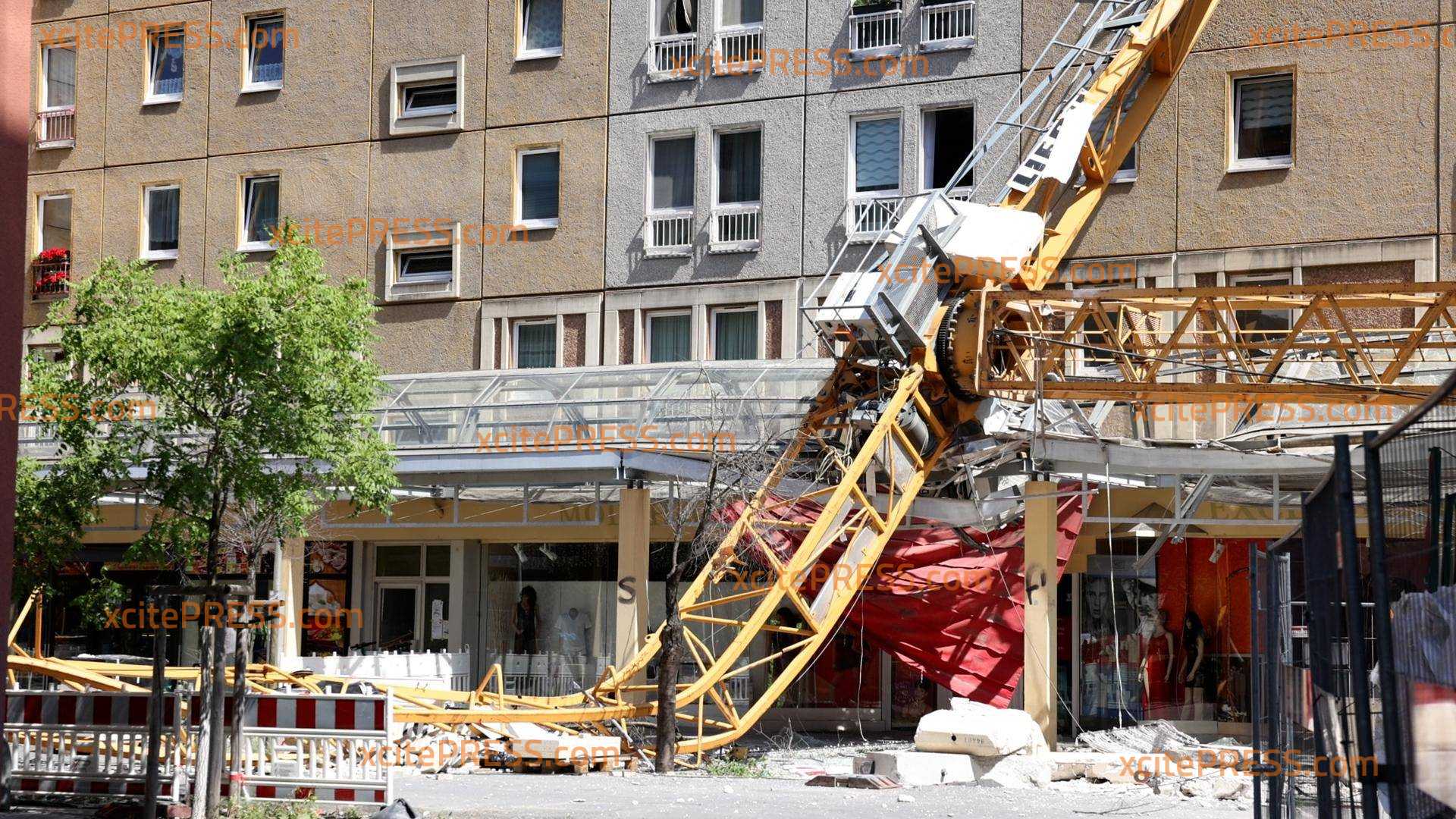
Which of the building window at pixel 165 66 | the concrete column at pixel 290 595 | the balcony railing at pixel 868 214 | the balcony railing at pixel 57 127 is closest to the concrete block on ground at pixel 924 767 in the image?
the concrete column at pixel 290 595

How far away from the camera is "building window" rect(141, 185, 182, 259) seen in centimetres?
3303

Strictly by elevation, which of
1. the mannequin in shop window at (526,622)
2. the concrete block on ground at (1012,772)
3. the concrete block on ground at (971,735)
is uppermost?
the mannequin in shop window at (526,622)

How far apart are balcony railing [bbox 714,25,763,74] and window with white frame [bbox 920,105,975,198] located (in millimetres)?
3075

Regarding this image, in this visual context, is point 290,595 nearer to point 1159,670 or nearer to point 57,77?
point 1159,670

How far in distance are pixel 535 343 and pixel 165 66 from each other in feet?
31.7

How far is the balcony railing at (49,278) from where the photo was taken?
3325 centimetres

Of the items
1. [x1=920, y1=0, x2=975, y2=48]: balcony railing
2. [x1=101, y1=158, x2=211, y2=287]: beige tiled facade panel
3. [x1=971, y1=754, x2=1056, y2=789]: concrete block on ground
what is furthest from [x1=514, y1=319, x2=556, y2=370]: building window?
[x1=971, y1=754, x2=1056, y2=789]: concrete block on ground

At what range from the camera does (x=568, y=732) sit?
1862 cm

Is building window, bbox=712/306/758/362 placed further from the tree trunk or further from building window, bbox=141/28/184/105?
building window, bbox=141/28/184/105

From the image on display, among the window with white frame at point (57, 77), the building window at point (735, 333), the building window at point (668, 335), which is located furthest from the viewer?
the window with white frame at point (57, 77)

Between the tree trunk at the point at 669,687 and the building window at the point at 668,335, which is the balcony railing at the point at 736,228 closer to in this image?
the building window at the point at 668,335

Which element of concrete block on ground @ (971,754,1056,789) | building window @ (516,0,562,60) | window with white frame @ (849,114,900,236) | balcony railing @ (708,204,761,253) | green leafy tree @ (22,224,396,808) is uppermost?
building window @ (516,0,562,60)

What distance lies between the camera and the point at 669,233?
29.3m

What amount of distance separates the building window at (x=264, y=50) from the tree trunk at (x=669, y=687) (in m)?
18.0
